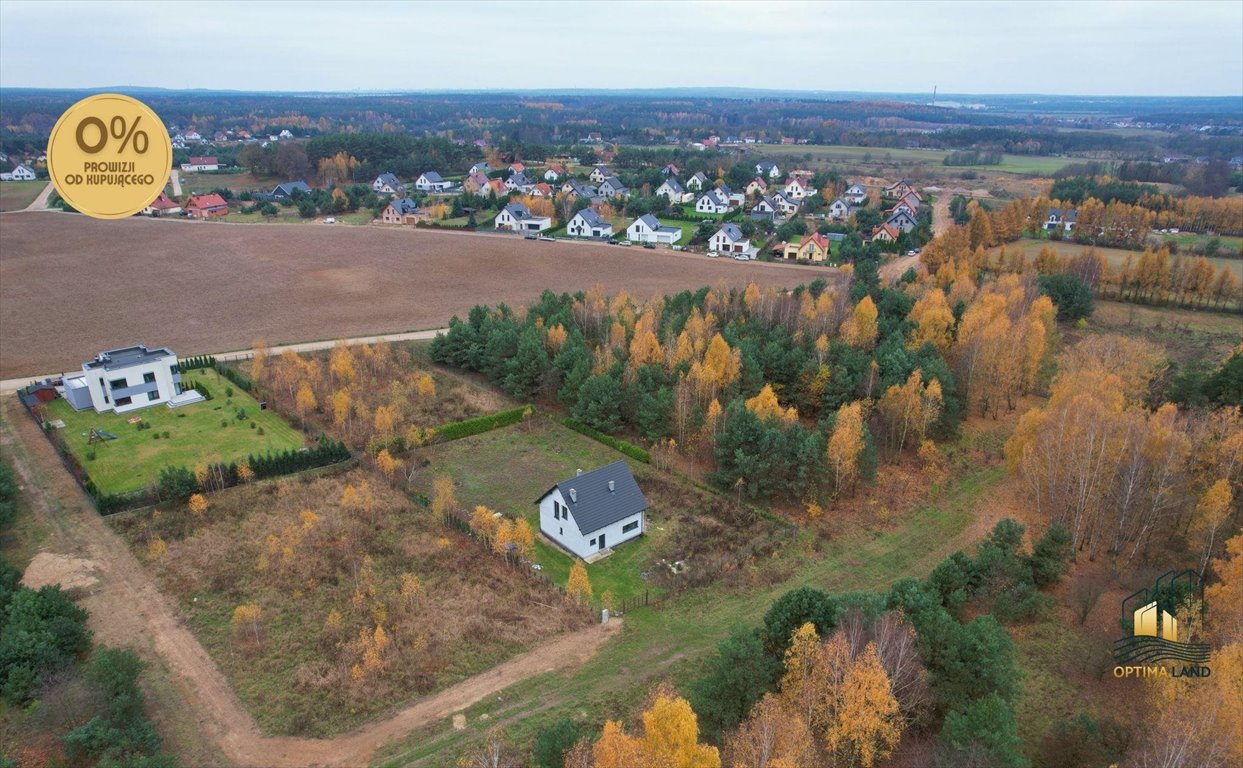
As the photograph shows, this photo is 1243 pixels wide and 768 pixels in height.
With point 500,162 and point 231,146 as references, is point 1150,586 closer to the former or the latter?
point 500,162

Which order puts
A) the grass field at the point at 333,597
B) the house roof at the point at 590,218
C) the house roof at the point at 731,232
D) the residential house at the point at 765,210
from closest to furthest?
the grass field at the point at 333,597 < the house roof at the point at 731,232 < the house roof at the point at 590,218 < the residential house at the point at 765,210

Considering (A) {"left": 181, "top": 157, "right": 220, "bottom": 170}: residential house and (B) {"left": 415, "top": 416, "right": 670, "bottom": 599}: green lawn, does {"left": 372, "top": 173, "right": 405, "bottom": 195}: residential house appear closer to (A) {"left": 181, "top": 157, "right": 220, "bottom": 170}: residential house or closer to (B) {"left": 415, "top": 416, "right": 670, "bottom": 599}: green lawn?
(A) {"left": 181, "top": 157, "right": 220, "bottom": 170}: residential house

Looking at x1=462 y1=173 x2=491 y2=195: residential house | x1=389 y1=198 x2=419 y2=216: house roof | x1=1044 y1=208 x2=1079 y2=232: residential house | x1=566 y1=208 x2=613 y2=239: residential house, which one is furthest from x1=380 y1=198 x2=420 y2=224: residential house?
x1=1044 y1=208 x2=1079 y2=232: residential house

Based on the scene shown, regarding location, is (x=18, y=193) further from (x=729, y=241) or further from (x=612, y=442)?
(x=612, y=442)

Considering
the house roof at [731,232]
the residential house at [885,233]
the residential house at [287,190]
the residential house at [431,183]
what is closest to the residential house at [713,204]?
the house roof at [731,232]

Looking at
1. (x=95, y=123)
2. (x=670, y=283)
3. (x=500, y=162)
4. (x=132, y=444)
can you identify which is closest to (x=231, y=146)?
(x=500, y=162)

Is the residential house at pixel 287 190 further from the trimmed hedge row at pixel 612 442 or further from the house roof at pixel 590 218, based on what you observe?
the trimmed hedge row at pixel 612 442
